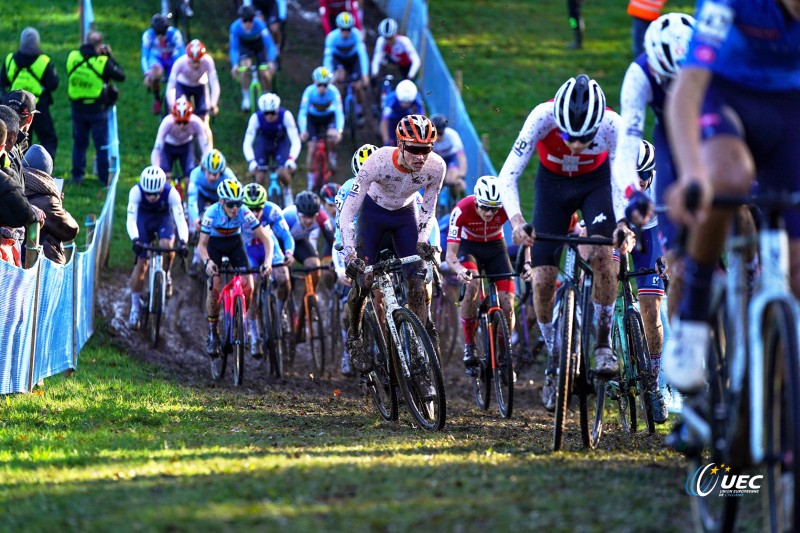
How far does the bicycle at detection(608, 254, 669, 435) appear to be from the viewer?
9.97m

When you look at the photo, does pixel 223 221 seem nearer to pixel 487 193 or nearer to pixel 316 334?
pixel 316 334

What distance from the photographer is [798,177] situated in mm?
5652

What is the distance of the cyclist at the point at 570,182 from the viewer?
855 centimetres

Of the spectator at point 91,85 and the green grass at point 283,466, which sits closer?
the green grass at point 283,466

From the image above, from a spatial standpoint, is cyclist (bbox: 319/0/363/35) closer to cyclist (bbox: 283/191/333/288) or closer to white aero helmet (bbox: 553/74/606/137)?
cyclist (bbox: 283/191/333/288)

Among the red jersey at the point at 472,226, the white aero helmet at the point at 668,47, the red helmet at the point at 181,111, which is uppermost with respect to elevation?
the red helmet at the point at 181,111

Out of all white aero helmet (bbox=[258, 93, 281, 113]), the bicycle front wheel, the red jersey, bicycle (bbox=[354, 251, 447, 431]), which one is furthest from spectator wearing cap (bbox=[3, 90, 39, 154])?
white aero helmet (bbox=[258, 93, 281, 113])

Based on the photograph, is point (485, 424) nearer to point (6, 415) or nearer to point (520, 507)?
point (6, 415)

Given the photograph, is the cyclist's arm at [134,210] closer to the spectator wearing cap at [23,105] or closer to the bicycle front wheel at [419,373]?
the spectator wearing cap at [23,105]

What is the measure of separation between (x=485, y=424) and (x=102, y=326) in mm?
7913

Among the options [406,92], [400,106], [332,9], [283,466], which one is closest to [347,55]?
[332,9]

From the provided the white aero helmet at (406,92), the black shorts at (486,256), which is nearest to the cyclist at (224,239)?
the black shorts at (486,256)

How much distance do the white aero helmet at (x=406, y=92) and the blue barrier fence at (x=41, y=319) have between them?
6.39 meters

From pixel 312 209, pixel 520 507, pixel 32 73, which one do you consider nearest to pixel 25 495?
pixel 520 507
